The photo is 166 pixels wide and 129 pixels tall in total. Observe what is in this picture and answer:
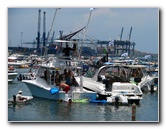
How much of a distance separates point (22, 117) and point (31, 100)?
3750 millimetres

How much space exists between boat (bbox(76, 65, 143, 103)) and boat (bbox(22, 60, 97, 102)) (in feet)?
2.84

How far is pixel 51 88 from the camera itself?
15.8 m

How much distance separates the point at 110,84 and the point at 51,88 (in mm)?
2964

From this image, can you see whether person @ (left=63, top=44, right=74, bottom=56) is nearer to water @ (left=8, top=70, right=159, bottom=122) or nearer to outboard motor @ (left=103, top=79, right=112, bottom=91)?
water @ (left=8, top=70, right=159, bottom=122)

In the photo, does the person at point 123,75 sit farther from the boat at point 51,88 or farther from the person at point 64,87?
the person at point 64,87

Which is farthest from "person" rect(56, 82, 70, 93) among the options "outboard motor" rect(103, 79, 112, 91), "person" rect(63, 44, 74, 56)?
"outboard motor" rect(103, 79, 112, 91)

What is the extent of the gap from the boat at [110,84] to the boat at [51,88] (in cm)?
86

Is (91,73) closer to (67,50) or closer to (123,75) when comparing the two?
(123,75)

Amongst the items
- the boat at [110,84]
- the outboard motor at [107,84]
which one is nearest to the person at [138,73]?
the boat at [110,84]

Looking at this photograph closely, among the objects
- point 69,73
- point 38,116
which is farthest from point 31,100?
point 38,116

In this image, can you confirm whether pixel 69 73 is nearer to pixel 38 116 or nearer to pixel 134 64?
pixel 38 116

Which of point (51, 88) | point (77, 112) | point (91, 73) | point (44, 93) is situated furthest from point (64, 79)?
→ point (91, 73)

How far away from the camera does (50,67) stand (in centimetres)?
1622

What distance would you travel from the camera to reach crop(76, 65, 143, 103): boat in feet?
52.5
